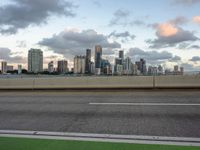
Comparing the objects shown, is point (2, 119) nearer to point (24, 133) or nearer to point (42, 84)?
point (24, 133)

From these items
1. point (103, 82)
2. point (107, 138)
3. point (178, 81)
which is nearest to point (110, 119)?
point (107, 138)

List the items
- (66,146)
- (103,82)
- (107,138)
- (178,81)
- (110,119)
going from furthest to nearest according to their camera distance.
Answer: (103,82) → (178,81) → (110,119) → (107,138) → (66,146)

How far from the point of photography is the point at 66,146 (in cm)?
613

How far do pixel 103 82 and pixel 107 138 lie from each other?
42.6 feet

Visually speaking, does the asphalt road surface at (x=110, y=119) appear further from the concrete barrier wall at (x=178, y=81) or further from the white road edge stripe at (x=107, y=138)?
the concrete barrier wall at (x=178, y=81)

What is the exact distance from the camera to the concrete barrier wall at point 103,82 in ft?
61.4

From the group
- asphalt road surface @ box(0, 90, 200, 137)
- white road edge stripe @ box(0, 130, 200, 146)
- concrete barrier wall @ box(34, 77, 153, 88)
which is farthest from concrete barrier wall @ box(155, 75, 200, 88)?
white road edge stripe @ box(0, 130, 200, 146)

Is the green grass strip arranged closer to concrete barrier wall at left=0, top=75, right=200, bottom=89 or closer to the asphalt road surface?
the asphalt road surface

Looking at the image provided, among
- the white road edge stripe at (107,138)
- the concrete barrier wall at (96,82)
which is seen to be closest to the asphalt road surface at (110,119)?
the white road edge stripe at (107,138)

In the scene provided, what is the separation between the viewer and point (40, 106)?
461 inches

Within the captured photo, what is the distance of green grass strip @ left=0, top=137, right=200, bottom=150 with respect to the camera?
590 centimetres

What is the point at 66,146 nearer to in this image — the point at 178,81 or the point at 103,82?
the point at 103,82

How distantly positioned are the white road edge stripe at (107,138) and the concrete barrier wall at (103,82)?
40.6 feet

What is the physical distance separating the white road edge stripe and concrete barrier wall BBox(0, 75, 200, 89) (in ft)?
40.6
